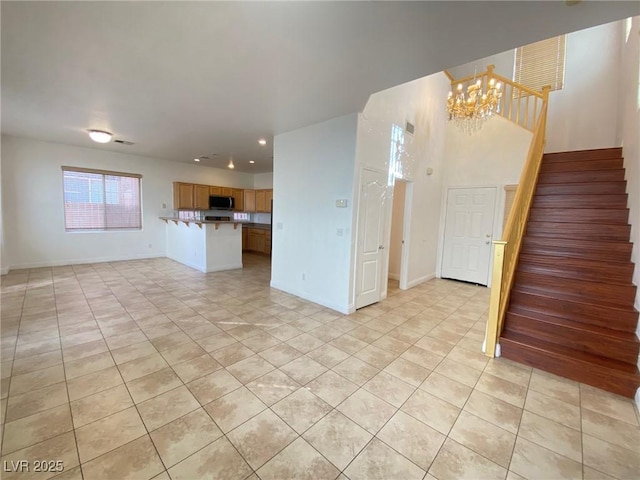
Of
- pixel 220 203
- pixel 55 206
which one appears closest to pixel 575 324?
pixel 220 203

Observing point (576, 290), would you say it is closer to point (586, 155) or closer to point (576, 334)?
point (576, 334)

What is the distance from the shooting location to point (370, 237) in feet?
12.9

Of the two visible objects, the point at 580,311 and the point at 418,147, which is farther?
the point at 418,147

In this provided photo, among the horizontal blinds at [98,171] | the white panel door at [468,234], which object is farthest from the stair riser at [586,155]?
the horizontal blinds at [98,171]

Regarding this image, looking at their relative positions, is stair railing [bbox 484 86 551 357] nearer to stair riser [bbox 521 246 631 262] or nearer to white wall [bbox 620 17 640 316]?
stair riser [bbox 521 246 631 262]

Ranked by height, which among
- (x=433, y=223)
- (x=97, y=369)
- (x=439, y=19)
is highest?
(x=439, y=19)

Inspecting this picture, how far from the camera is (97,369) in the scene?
7.61 ft

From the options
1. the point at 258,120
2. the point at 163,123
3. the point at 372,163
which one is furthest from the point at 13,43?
the point at 372,163

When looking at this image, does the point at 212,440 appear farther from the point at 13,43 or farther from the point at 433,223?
the point at 433,223

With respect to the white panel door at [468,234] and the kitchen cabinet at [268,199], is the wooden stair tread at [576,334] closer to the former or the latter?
the white panel door at [468,234]

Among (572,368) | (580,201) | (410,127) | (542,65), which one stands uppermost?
(542,65)

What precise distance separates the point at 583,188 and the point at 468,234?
1955mm

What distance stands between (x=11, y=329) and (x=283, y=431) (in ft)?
11.4

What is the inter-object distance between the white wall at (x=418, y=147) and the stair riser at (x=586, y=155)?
72.9 inches
